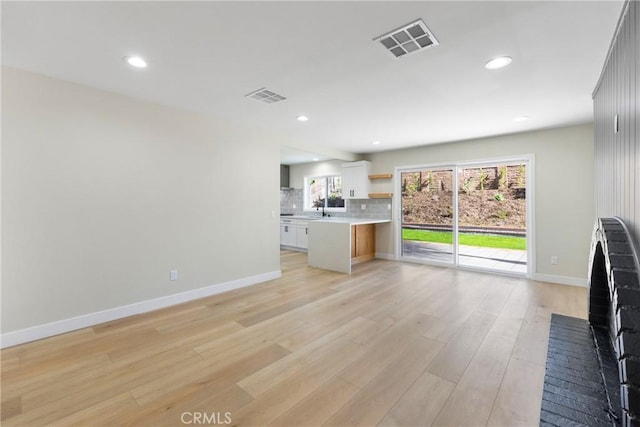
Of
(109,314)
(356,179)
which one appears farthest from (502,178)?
(109,314)

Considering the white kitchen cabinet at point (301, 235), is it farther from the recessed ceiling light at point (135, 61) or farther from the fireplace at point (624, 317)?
the fireplace at point (624, 317)

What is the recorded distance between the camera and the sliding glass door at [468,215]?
4801 millimetres

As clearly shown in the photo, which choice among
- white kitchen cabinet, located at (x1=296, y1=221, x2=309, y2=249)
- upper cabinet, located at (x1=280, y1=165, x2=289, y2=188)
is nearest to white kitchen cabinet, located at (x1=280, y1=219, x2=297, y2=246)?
white kitchen cabinet, located at (x1=296, y1=221, x2=309, y2=249)

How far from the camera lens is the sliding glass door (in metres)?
4.80

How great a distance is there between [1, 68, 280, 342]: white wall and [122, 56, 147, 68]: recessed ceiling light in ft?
2.86

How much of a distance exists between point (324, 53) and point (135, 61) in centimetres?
160

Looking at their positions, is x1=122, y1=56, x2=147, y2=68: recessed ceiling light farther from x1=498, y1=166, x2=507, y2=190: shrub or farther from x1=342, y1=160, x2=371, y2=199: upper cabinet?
x1=498, y1=166, x2=507, y2=190: shrub

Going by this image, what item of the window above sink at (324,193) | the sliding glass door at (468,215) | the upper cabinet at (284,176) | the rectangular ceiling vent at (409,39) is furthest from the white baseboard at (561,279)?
the upper cabinet at (284,176)

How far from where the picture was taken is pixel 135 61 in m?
2.30

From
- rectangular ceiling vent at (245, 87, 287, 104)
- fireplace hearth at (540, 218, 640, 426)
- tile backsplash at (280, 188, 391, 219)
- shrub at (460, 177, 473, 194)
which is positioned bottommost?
fireplace hearth at (540, 218, 640, 426)

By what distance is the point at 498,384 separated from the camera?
6.23ft

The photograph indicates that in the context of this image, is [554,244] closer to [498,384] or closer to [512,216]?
[512,216]

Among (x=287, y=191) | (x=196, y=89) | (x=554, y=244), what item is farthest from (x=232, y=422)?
(x=287, y=191)

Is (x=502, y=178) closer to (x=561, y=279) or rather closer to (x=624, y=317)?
(x=561, y=279)
